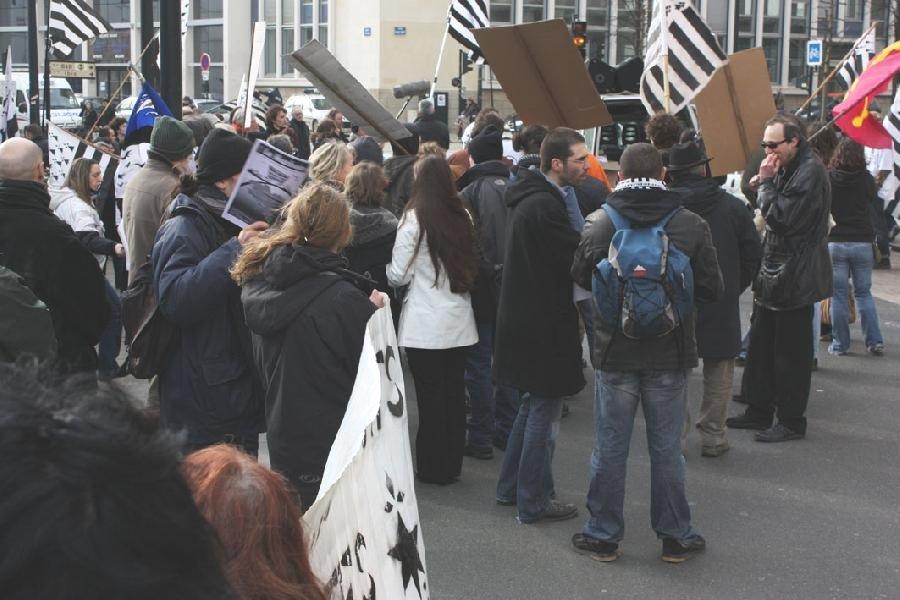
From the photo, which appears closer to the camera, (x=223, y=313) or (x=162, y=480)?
(x=162, y=480)

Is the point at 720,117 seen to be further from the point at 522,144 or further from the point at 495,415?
the point at 495,415

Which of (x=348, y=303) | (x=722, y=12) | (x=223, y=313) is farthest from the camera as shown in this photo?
(x=722, y=12)

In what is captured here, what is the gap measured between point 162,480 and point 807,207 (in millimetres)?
6431

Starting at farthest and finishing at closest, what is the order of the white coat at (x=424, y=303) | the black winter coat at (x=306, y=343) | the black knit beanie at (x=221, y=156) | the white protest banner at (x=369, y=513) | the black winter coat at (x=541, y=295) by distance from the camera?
the white coat at (x=424, y=303) < the black winter coat at (x=541, y=295) < the black knit beanie at (x=221, y=156) < the black winter coat at (x=306, y=343) < the white protest banner at (x=369, y=513)

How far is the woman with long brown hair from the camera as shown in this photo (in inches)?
243

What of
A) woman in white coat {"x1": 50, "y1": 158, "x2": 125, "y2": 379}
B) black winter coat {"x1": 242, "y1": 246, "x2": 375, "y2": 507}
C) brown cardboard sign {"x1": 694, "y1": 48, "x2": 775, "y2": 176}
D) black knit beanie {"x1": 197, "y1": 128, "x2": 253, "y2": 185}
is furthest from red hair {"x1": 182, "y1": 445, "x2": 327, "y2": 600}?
woman in white coat {"x1": 50, "y1": 158, "x2": 125, "y2": 379}

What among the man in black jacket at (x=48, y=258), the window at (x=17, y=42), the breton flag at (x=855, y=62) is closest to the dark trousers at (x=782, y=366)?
the man in black jacket at (x=48, y=258)

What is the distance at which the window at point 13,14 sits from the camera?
7025 centimetres

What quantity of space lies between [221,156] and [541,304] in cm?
172

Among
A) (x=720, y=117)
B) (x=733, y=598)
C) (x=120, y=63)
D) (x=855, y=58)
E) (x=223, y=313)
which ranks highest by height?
(x=120, y=63)

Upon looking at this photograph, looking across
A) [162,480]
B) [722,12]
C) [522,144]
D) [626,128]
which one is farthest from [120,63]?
[162,480]

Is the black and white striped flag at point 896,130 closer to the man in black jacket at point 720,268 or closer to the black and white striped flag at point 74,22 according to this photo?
the man in black jacket at point 720,268

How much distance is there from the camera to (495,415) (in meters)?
7.39

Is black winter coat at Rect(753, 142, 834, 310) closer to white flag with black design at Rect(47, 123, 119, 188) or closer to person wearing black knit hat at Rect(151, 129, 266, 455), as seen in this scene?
person wearing black knit hat at Rect(151, 129, 266, 455)
